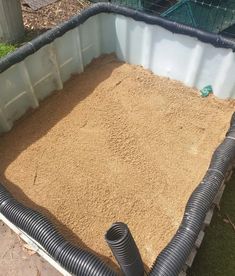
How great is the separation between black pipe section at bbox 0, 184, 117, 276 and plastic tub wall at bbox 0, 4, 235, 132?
144 cm

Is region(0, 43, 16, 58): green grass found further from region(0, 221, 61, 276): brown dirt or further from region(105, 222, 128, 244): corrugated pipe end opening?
region(105, 222, 128, 244): corrugated pipe end opening

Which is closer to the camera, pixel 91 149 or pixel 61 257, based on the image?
pixel 61 257

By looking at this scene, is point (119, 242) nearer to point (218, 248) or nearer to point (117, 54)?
point (218, 248)

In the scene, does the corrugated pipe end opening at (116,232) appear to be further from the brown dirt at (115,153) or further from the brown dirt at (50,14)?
the brown dirt at (50,14)

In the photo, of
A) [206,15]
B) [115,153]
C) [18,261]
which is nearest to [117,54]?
[206,15]

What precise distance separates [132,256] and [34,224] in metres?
0.78

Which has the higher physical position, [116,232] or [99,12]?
[99,12]

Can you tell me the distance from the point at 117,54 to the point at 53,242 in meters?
3.12

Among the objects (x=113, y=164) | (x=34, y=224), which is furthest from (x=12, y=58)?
(x=34, y=224)

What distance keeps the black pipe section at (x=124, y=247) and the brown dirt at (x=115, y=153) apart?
2.23 feet

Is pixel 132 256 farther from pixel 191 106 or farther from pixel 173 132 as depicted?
pixel 191 106

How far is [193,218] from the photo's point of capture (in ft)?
7.80

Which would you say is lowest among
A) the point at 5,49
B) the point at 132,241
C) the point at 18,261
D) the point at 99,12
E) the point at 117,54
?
the point at 18,261

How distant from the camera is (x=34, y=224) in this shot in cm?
227
